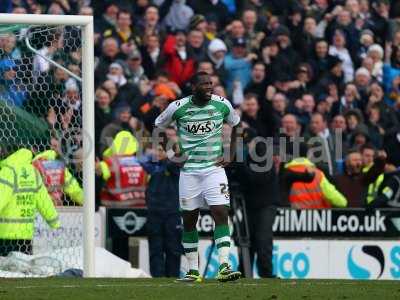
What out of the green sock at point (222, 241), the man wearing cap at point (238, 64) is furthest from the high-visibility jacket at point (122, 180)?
the green sock at point (222, 241)

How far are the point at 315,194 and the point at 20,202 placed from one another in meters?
4.71

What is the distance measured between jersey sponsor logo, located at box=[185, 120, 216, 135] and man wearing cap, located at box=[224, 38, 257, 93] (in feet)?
29.4

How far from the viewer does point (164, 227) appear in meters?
18.9

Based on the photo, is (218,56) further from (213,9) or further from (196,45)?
(213,9)

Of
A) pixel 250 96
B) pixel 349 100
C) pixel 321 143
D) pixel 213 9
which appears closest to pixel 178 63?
pixel 213 9

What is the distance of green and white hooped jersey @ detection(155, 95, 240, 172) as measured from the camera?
47.3 feet

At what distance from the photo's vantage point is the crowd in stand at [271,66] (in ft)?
70.9

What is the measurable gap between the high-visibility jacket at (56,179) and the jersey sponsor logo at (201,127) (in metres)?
3.21

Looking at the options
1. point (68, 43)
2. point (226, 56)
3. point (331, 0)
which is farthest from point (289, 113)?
point (68, 43)

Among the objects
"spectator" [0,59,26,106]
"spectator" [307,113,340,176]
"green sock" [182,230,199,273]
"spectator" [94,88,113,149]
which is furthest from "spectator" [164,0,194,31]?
"green sock" [182,230,199,273]

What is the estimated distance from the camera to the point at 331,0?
84.8 ft

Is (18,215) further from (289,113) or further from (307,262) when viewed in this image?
(289,113)

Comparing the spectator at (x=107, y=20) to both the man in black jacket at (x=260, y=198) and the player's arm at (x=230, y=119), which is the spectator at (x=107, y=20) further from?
the player's arm at (x=230, y=119)

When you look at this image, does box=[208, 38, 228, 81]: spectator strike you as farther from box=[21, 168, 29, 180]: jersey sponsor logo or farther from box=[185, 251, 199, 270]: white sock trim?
box=[185, 251, 199, 270]: white sock trim
